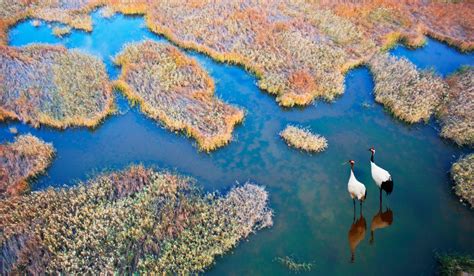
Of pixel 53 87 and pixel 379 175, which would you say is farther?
pixel 53 87

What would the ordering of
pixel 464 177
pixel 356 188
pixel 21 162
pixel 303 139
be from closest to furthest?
pixel 356 188 < pixel 464 177 < pixel 21 162 < pixel 303 139

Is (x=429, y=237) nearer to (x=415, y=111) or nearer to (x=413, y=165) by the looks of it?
(x=413, y=165)

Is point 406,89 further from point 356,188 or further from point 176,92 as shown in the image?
point 176,92

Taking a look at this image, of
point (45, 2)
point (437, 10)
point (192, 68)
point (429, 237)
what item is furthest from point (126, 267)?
point (437, 10)

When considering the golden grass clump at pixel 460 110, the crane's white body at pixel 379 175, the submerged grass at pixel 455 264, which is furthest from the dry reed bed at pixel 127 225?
the golden grass clump at pixel 460 110

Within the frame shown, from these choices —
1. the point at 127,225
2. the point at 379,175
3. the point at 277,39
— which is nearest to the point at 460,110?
the point at 379,175

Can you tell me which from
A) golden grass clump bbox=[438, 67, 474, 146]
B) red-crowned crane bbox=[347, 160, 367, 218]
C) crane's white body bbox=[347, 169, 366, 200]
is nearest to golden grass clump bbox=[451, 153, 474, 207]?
golden grass clump bbox=[438, 67, 474, 146]
